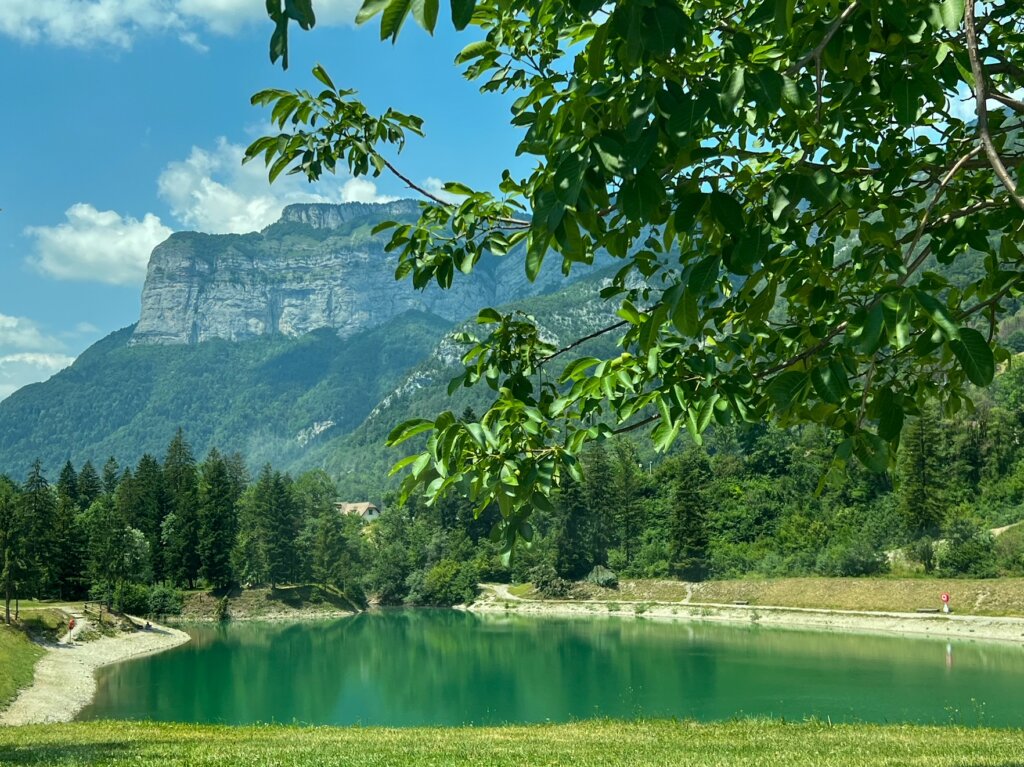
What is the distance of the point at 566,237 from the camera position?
6.84 ft

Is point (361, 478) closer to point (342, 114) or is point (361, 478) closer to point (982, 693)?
point (982, 693)

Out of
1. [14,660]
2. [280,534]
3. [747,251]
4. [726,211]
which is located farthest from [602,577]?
[726,211]

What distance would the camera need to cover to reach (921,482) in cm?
4394

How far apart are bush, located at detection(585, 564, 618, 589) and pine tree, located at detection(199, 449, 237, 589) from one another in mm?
25955

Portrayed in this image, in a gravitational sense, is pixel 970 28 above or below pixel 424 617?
above

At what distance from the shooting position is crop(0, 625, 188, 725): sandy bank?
20.2 meters

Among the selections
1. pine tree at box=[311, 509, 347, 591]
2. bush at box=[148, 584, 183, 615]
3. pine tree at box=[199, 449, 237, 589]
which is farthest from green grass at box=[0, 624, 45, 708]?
pine tree at box=[311, 509, 347, 591]

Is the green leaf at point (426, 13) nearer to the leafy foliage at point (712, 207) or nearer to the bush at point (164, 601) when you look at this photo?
the leafy foliage at point (712, 207)

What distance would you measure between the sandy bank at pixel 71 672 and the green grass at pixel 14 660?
26 cm

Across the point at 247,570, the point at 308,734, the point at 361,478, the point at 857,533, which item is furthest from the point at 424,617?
the point at 361,478

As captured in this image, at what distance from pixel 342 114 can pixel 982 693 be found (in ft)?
77.1

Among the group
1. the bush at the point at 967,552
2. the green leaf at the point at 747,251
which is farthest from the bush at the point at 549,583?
the green leaf at the point at 747,251

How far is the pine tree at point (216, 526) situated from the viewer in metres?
58.2

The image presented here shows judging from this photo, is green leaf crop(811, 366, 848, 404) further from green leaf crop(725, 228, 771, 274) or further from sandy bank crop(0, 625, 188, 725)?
sandy bank crop(0, 625, 188, 725)
